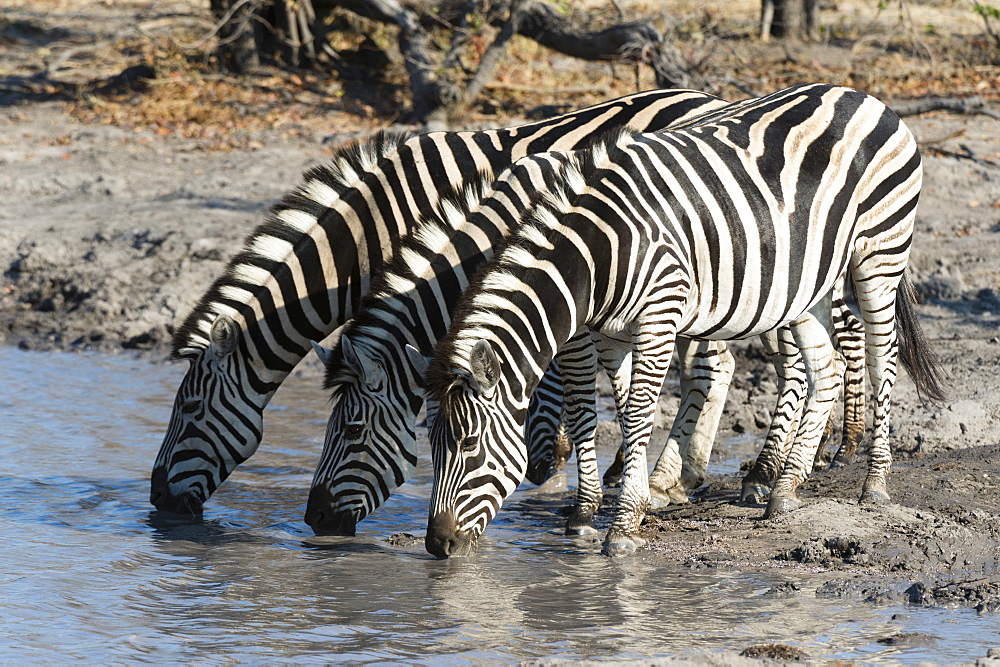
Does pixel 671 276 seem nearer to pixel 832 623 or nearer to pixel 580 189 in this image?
pixel 580 189

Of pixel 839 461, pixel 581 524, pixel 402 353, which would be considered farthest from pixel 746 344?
pixel 402 353

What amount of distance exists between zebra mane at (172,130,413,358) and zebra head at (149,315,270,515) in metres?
0.11

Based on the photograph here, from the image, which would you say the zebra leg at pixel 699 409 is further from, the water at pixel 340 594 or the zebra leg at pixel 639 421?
the zebra leg at pixel 639 421

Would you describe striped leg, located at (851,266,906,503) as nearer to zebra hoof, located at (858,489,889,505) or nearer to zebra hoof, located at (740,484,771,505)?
zebra hoof, located at (858,489,889,505)

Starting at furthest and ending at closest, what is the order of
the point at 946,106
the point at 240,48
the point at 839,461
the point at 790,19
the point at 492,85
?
the point at 790,19 < the point at 240,48 < the point at 492,85 < the point at 946,106 < the point at 839,461

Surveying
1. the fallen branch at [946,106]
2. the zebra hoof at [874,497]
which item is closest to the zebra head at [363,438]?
the zebra hoof at [874,497]

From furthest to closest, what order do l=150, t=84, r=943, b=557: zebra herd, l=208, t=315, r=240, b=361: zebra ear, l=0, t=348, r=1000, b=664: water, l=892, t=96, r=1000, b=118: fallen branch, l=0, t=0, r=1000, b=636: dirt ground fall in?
l=892, t=96, r=1000, b=118: fallen branch < l=208, t=315, r=240, b=361: zebra ear < l=0, t=0, r=1000, b=636: dirt ground < l=150, t=84, r=943, b=557: zebra herd < l=0, t=348, r=1000, b=664: water

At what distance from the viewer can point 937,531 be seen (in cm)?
550

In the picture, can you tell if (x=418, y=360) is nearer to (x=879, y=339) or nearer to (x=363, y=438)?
(x=363, y=438)

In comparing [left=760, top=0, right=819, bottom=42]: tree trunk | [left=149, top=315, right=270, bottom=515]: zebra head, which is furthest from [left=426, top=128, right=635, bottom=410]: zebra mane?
[left=760, top=0, right=819, bottom=42]: tree trunk

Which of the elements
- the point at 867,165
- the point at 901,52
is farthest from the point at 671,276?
the point at 901,52

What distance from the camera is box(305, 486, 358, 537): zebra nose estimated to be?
593 centimetres

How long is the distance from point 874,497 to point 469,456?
7.25 feet

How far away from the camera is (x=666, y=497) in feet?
21.2
